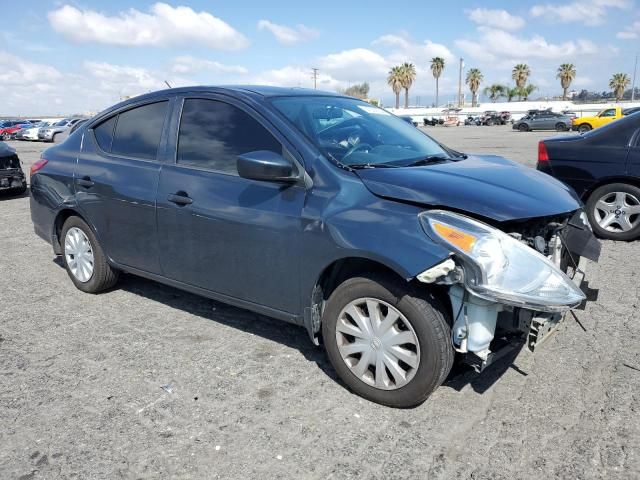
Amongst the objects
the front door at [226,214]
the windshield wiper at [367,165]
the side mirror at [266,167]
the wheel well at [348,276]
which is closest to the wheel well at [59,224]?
the front door at [226,214]

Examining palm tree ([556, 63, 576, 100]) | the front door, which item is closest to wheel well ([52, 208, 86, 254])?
the front door

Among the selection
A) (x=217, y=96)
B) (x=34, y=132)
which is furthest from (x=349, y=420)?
(x=34, y=132)

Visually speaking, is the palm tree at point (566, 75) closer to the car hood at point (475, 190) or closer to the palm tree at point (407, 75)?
the palm tree at point (407, 75)

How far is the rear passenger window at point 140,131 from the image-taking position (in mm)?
4051

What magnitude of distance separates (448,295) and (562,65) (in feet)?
292

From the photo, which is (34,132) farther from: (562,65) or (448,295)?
(562,65)

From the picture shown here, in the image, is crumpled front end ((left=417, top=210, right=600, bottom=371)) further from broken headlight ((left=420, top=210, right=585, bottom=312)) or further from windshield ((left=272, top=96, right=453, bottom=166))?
windshield ((left=272, top=96, right=453, bottom=166))

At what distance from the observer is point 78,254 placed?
15.8ft

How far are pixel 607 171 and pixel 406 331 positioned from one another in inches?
191

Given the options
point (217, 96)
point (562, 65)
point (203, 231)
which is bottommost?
point (203, 231)

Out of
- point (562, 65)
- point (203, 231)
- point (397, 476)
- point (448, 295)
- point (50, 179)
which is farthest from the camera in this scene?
point (562, 65)

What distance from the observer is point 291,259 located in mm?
3207

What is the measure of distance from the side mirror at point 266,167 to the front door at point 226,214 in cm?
10

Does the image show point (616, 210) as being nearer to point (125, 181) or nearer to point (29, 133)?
point (125, 181)
